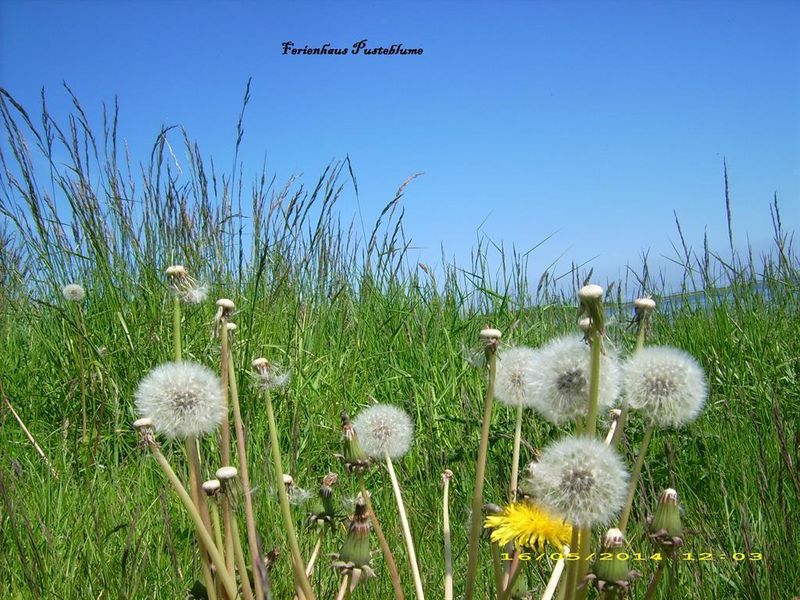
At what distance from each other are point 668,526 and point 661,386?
172mm

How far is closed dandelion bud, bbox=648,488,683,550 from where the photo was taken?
0.85 metres

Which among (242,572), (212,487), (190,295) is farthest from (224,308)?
(242,572)

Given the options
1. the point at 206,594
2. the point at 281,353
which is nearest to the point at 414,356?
the point at 281,353

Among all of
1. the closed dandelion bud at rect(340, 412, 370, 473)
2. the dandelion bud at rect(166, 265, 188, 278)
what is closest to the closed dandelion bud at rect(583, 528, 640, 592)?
the closed dandelion bud at rect(340, 412, 370, 473)

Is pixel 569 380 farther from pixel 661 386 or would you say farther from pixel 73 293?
pixel 73 293

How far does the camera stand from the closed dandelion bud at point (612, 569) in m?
0.81

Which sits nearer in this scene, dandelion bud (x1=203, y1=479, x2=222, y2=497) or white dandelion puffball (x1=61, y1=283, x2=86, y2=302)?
dandelion bud (x1=203, y1=479, x2=222, y2=497)

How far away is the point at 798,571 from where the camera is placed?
150cm

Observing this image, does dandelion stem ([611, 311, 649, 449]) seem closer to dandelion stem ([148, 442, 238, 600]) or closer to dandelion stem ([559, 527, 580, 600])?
dandelion stem ([559, 527, 580, 600])

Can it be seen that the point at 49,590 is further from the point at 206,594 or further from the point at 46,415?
the point at 46,415

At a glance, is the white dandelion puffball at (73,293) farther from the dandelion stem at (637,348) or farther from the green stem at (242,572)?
the dandelion stem at (637,348)

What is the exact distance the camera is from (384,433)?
1264mm

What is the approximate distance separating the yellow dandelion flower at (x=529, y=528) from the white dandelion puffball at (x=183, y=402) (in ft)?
1.42

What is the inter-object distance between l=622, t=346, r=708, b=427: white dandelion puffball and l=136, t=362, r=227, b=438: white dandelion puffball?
1.89 ft
